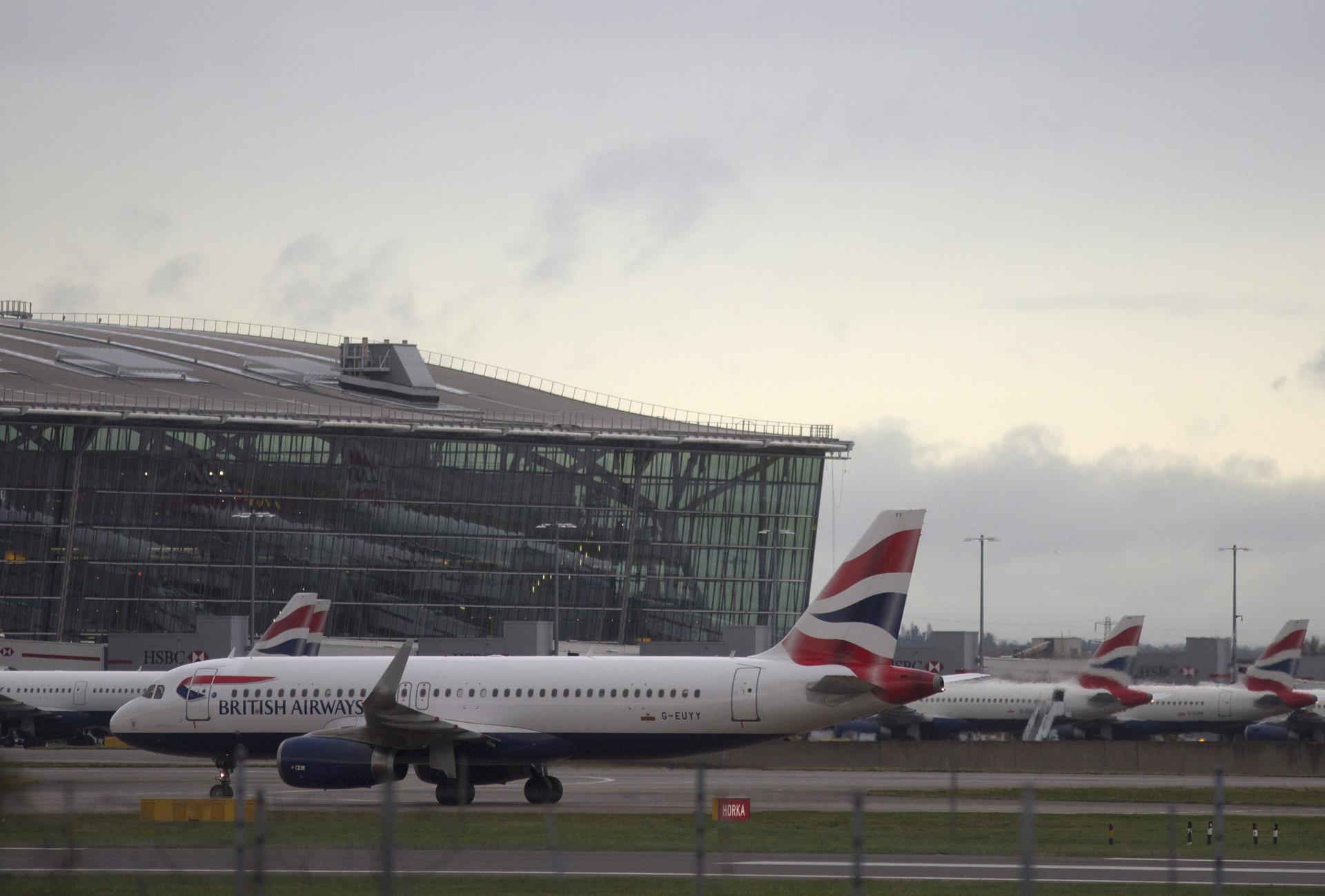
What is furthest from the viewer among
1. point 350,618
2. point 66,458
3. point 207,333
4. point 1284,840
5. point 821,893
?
point 207,333

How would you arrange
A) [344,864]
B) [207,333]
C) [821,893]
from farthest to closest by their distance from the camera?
[207,333], [821,893], [344,864]

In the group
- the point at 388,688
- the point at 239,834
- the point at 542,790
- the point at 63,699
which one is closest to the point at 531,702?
the point at 542,790

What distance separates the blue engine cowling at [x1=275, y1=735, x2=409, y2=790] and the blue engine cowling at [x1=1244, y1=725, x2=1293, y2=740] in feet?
178

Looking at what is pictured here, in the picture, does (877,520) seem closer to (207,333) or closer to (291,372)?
(291,372)

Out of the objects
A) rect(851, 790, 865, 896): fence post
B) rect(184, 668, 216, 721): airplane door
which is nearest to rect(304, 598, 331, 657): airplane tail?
rect(184, 668, 216, 721): airplane door

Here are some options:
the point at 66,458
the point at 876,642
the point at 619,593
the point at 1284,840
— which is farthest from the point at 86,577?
the point at 1284,840

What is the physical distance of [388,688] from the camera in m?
34.1

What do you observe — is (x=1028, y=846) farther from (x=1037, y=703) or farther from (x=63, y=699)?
(x=1037, y=703)

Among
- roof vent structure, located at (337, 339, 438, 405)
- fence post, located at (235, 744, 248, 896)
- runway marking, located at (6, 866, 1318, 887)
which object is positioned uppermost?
roof vent structure, located at (337, 339, 438, 405)

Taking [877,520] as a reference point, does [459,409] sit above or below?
above

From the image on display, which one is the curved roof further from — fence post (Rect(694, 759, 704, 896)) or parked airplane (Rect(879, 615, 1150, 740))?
fence post (Rect(694, 759, 704, 896))

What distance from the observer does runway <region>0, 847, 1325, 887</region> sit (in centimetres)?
1788

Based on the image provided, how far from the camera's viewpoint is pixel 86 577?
102500 mm

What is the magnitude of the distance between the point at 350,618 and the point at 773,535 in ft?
98.0
